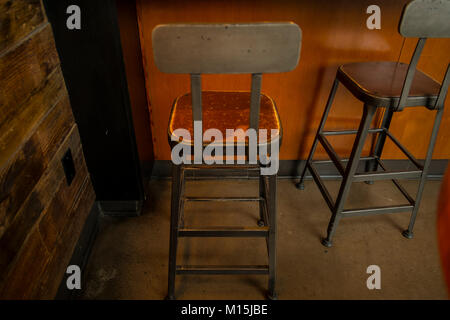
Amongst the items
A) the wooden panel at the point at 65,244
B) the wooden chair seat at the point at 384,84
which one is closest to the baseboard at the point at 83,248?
the wooden panel at the point at 65,244

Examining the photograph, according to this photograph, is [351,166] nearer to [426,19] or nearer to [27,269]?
[426,19]

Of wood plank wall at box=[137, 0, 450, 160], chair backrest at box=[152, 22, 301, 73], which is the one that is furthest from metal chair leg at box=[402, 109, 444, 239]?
chair backrest at box=[152, 22, 301, 73]

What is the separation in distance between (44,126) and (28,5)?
1.46ft

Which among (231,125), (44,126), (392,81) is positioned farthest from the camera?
(392,81)

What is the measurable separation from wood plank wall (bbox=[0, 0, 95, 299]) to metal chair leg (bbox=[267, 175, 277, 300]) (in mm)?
890

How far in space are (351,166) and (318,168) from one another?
0.70 m

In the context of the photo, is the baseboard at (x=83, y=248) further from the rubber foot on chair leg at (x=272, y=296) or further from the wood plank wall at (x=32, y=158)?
the rubber foot on chair leg at (x=272, y=296)

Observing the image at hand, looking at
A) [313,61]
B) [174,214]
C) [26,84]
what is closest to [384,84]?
[313,61]

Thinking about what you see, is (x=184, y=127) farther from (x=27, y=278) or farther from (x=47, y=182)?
(x=27, y=278)

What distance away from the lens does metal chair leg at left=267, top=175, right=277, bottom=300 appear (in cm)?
128

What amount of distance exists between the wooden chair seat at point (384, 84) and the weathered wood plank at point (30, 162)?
1.32 meters
